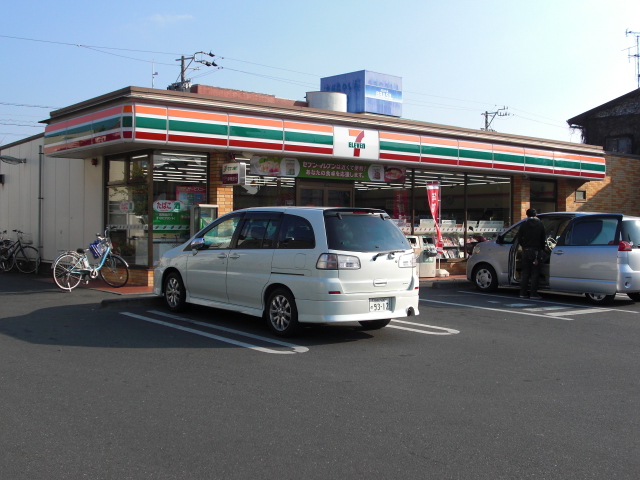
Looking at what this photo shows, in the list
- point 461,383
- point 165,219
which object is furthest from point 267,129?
point 461,383

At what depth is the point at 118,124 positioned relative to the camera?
1262cm

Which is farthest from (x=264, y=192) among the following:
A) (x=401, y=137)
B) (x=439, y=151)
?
(x=439, y=151)

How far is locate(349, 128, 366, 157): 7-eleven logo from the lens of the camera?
1565 centimetres

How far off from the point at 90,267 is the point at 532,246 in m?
9.40

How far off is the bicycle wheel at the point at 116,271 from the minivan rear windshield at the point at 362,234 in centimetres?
697

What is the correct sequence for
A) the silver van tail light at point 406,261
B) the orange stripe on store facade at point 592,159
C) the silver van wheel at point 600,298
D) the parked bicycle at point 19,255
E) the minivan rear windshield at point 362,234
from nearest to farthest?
1. the minivan rear windshield at point 362,234
2. the silver van tail light at point 406,261
3. the silver van wheel at point 600,298
4. the parked bicycle at point 19,255
5. the orange stripe on store facade at point 592,159

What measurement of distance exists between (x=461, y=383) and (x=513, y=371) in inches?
35.0

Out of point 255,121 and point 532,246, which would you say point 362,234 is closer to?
point 532,246

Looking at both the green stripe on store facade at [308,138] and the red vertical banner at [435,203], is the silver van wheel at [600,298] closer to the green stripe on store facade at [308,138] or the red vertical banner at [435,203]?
the red vertical banner at [435,203]

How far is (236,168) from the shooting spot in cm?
1395

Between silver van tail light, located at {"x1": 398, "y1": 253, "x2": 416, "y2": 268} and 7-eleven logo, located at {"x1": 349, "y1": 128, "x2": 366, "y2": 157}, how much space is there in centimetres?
A: 730

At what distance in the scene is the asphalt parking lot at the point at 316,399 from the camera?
4.33 metres

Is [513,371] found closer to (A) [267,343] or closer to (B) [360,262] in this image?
(B) [360,262]

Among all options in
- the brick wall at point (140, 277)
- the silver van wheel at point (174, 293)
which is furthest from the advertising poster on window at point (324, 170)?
the silver van wheel at point (174, 293)
